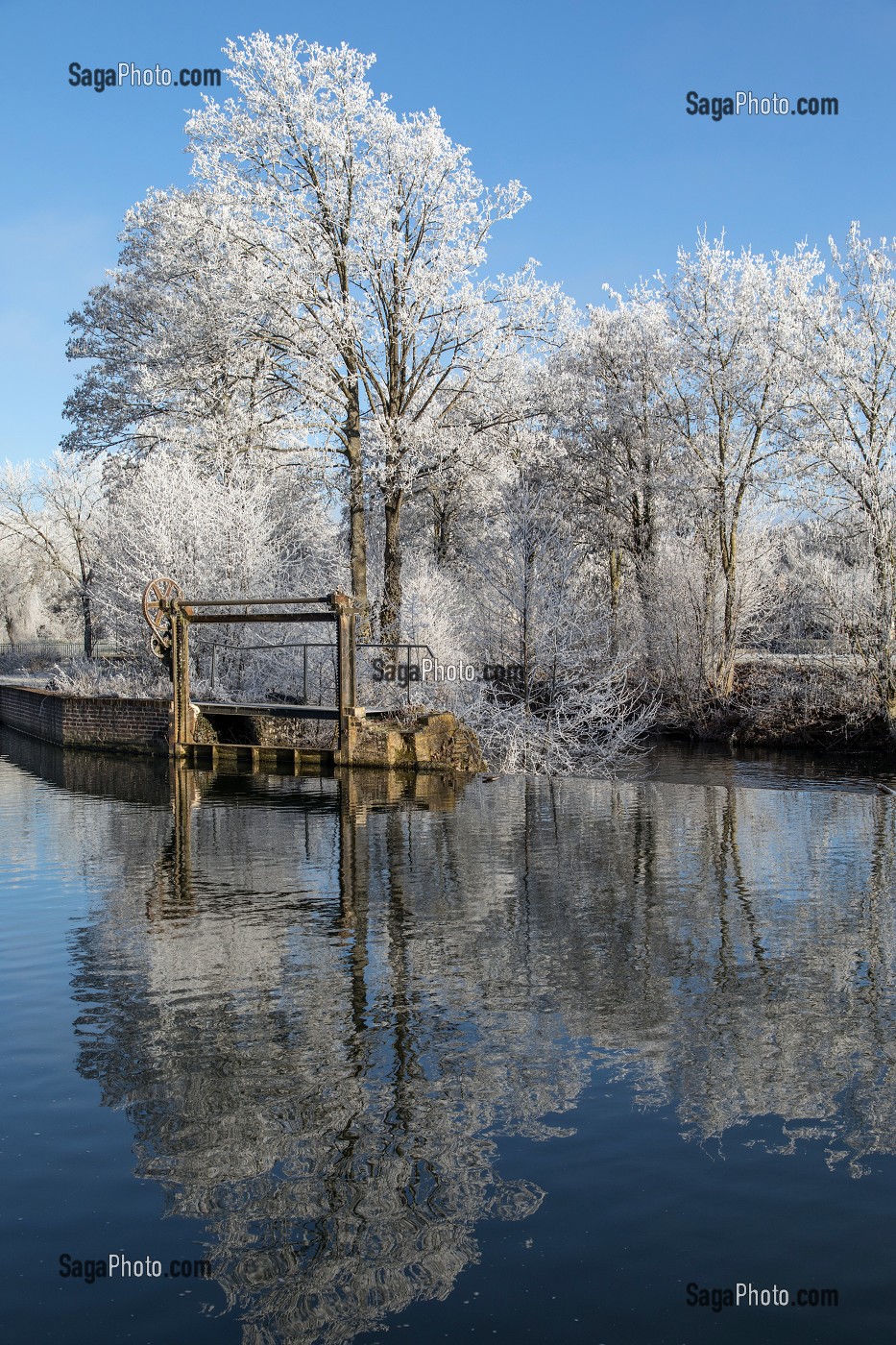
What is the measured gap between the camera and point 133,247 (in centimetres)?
3359

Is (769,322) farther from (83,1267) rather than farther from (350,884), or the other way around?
(83,1267)

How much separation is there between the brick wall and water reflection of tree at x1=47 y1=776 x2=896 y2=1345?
9744 millimetres

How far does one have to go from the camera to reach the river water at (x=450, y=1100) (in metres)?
4.00

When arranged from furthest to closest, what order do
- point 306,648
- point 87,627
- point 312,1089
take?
1. point 87,627
2. point 306,648
3. point 312,1089

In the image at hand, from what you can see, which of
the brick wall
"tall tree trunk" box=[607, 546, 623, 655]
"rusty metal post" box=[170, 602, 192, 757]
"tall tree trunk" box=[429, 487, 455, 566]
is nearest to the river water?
"rusty metal post" box=[170, 602, 192, 757]

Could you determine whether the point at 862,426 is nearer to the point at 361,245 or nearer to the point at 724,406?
the point at 724,406

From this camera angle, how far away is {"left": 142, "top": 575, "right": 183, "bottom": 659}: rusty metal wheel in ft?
66.1

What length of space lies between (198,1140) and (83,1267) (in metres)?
0.90

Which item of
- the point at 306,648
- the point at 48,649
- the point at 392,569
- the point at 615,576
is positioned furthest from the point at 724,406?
the point at 48,649

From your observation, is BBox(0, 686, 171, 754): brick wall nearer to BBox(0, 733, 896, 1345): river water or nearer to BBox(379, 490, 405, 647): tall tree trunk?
BBox(379, 490, 405, 647): tall tree trunk

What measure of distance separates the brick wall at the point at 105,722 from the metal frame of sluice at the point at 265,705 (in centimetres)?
73

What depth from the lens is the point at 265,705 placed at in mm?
19969

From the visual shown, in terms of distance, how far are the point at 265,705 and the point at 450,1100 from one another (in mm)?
15054

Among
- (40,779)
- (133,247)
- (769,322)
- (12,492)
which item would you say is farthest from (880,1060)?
(12,492)
